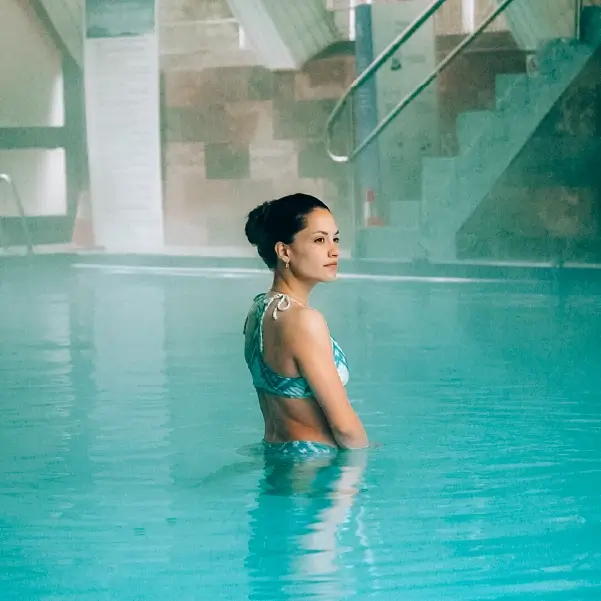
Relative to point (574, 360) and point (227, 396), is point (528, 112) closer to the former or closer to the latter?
point (574, 360)

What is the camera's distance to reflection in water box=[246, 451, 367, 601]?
9.43 ft

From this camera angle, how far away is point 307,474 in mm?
3666

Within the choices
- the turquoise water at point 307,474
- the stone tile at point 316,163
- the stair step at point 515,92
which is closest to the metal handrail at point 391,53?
the stair step at point 515,92

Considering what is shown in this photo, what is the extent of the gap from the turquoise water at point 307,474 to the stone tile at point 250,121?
5.86 m

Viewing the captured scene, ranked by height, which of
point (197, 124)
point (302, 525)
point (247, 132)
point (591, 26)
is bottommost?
point (302, 525)

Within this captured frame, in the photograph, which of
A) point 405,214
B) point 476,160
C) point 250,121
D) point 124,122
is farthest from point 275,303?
point 124,122

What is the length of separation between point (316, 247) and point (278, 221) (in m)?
0.11

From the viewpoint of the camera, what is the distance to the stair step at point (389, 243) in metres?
11.3

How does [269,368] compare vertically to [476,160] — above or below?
below

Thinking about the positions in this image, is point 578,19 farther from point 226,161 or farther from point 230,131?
point 226,161

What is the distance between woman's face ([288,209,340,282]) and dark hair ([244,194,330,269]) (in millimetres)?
17

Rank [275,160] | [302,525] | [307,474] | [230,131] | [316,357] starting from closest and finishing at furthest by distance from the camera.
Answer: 1. [302,525]
2. [316,357]
3. [307,474]
4. [275,160]
5. [230,131]

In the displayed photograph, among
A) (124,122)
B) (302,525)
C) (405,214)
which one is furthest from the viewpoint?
(124,122)

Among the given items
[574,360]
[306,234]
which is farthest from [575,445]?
[574,360]
